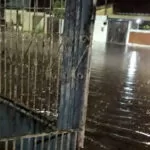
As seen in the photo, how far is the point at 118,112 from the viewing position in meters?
7.79

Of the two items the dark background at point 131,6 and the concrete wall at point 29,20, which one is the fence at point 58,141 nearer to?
the concrete wall at point 29,20

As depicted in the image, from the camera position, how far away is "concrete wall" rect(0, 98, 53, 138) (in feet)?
15.8

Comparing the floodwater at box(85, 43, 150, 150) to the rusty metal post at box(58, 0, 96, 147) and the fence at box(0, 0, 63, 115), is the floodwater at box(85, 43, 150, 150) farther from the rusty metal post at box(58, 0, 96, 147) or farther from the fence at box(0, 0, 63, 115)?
the rusty metal post at box(58, 0, 96, 147)

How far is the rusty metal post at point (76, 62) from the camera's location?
157 inches

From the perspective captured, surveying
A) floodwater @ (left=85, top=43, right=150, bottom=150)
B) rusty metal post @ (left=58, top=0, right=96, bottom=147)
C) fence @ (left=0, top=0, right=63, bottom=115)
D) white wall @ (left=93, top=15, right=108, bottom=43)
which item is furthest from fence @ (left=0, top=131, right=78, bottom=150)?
white wall @ (left=93, top=15, right=108, bottom=43)

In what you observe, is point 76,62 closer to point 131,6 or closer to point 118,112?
point 118,112

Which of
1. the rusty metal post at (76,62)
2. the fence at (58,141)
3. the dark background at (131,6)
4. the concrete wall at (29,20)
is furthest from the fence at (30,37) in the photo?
the dark background at (131,6)

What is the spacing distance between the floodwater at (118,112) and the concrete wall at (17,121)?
48.2 inches

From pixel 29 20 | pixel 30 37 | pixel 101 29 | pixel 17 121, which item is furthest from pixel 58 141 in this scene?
pixel 101 29

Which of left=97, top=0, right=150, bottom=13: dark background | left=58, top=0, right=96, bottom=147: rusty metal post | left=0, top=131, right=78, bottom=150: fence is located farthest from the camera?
left=97, top=0, right=150, bottom=13: dark background

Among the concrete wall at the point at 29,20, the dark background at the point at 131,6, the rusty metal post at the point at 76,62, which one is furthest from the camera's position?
the dark background at the point at 131,6

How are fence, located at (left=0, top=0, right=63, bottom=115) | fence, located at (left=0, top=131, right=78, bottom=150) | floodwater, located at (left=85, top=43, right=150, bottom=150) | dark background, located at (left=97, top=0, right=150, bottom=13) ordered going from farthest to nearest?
dark background, located at (left=97, top=0, right=150, bottom=13) → floodwater, located at (left=85, top=43, right=150, bottom=150) → fence, located at (left=0, top=0, right=63, bottom=115) → fence, located at (left=0, top=131, right=78, bottom=150)

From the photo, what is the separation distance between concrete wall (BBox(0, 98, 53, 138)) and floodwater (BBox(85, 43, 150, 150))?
4.01 ft

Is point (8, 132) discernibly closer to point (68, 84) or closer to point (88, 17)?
point (68, 84)
